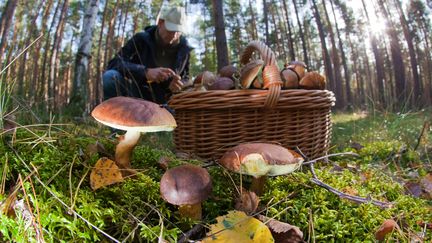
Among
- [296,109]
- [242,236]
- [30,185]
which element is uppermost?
[296,109]

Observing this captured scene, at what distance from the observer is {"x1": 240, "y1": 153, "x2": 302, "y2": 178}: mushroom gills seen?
105 centimetres

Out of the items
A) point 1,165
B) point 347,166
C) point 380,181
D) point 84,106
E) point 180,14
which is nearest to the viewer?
point 1,165

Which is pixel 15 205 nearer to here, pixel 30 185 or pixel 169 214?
pixel 30 185

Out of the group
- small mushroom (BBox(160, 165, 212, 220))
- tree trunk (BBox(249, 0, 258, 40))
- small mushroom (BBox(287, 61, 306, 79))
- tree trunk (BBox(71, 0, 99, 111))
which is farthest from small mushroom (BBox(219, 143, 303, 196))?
tree trunk (BBox(249, 0, 258, 40))

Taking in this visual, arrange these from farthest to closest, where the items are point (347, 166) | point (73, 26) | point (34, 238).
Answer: point (73, 26) → point (347, 166) → point (34, 238)

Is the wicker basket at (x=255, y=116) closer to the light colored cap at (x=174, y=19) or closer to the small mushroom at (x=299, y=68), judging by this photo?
the small mushroom at (x=299, y=68)

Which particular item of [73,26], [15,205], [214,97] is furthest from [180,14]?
[73,26]

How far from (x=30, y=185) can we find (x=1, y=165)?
193mm

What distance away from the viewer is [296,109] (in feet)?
6.22

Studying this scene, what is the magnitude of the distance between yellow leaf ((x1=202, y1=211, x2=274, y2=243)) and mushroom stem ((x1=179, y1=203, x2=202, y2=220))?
12 cm

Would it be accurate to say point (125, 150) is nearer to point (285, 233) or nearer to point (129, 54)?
point (285, 233)

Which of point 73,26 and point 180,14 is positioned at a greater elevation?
point 73,26

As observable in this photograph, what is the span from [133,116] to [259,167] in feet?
1.60

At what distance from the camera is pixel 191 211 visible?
3.41 ft
